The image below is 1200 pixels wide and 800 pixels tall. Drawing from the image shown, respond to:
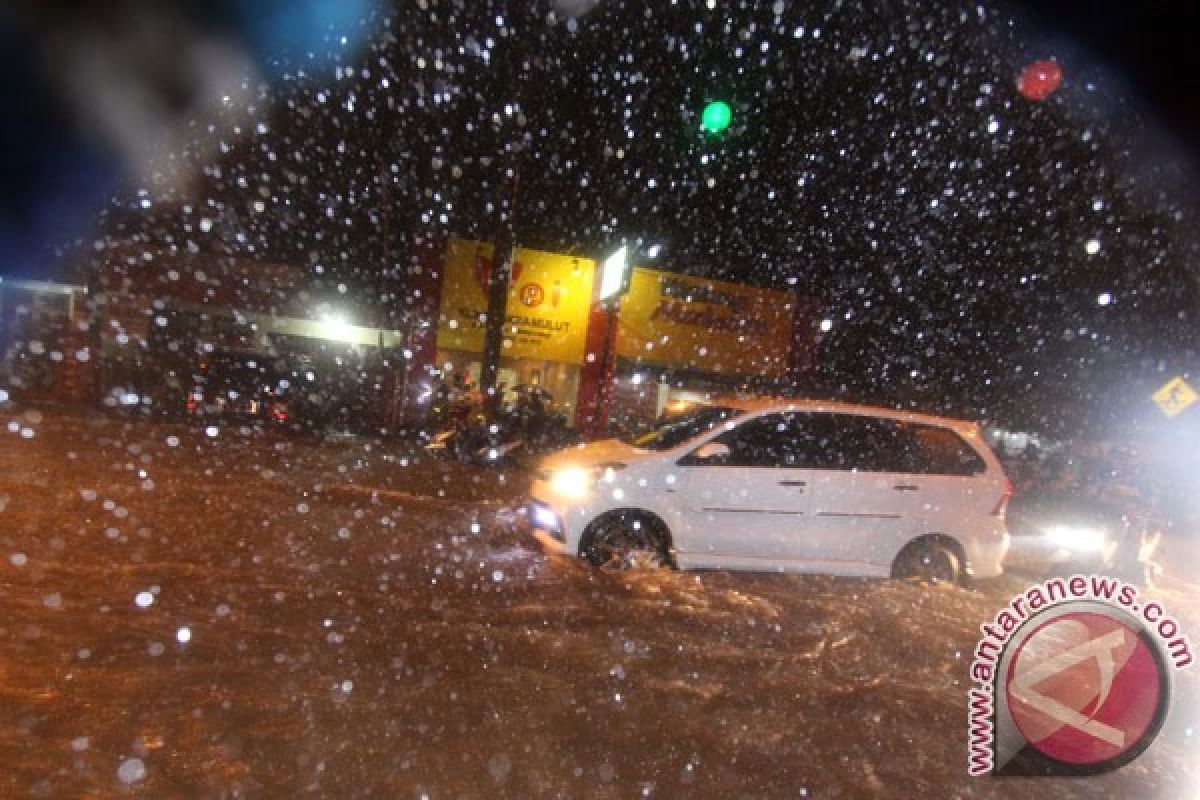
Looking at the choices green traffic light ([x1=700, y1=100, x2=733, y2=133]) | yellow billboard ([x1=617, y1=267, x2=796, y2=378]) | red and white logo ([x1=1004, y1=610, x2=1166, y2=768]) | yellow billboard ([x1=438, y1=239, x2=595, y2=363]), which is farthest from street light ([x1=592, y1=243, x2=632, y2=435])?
red and white logo ([x1=1004, y1=610, x2=1166, y2=768])

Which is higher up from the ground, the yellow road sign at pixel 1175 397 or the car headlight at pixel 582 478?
the yellow road sign at pixel 1175 397

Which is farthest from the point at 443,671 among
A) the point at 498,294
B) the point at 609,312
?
the point at 609,312

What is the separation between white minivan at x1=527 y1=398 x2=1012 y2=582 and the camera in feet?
20.7

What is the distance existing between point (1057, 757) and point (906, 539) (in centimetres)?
311

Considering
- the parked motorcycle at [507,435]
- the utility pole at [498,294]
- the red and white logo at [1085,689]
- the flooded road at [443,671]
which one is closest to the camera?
the flooded road at [443,671]

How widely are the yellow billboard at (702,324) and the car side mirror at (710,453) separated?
11.7m

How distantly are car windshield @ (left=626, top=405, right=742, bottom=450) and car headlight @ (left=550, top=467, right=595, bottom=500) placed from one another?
60cm

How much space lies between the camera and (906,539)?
671 centimetres

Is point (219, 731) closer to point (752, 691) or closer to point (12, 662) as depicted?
point (12, 662)

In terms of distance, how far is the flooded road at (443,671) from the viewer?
126 inches

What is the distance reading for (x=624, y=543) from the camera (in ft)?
20.9

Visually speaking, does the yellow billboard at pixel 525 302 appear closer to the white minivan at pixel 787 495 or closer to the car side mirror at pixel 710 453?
the white minivan at pixel 787 495

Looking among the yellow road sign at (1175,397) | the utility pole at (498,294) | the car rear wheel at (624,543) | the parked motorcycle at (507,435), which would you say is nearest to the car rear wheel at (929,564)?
the car rear wheel at (624,543)

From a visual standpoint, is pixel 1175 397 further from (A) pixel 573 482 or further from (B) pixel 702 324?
(A) pixel 573 482
